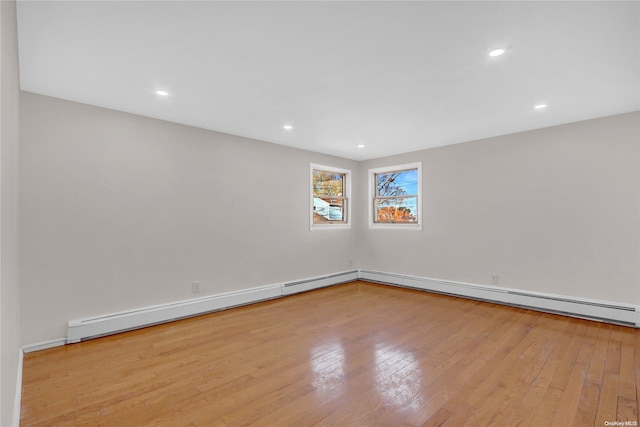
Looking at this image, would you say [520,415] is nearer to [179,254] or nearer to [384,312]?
[384,312]

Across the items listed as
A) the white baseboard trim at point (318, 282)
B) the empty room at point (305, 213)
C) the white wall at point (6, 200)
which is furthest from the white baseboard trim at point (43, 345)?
the white baseboard trim at point (318, 282)

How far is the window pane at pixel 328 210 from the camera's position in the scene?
5625mm

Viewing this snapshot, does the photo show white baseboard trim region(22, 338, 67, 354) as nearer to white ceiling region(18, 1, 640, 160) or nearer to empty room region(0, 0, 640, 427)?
empty room region(0, 0, 640, 427)

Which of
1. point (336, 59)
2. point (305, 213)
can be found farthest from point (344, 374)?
point (305, 213)

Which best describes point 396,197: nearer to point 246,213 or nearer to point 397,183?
point 397,183

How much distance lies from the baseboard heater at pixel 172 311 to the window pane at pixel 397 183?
2.31 metres

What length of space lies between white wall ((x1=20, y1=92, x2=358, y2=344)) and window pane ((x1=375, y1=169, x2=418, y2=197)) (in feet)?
6.86

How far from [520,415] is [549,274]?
2.84 metres

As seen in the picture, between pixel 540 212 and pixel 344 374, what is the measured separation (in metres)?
3.57

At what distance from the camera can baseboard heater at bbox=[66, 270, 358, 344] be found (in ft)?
9.96

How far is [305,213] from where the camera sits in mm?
5266

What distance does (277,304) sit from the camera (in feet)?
14.5

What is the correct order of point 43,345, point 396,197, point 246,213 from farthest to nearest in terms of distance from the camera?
point 396,197 < point 246,213 < point 43,345

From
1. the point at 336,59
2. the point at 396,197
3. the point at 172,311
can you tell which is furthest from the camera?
the point at 396,197
